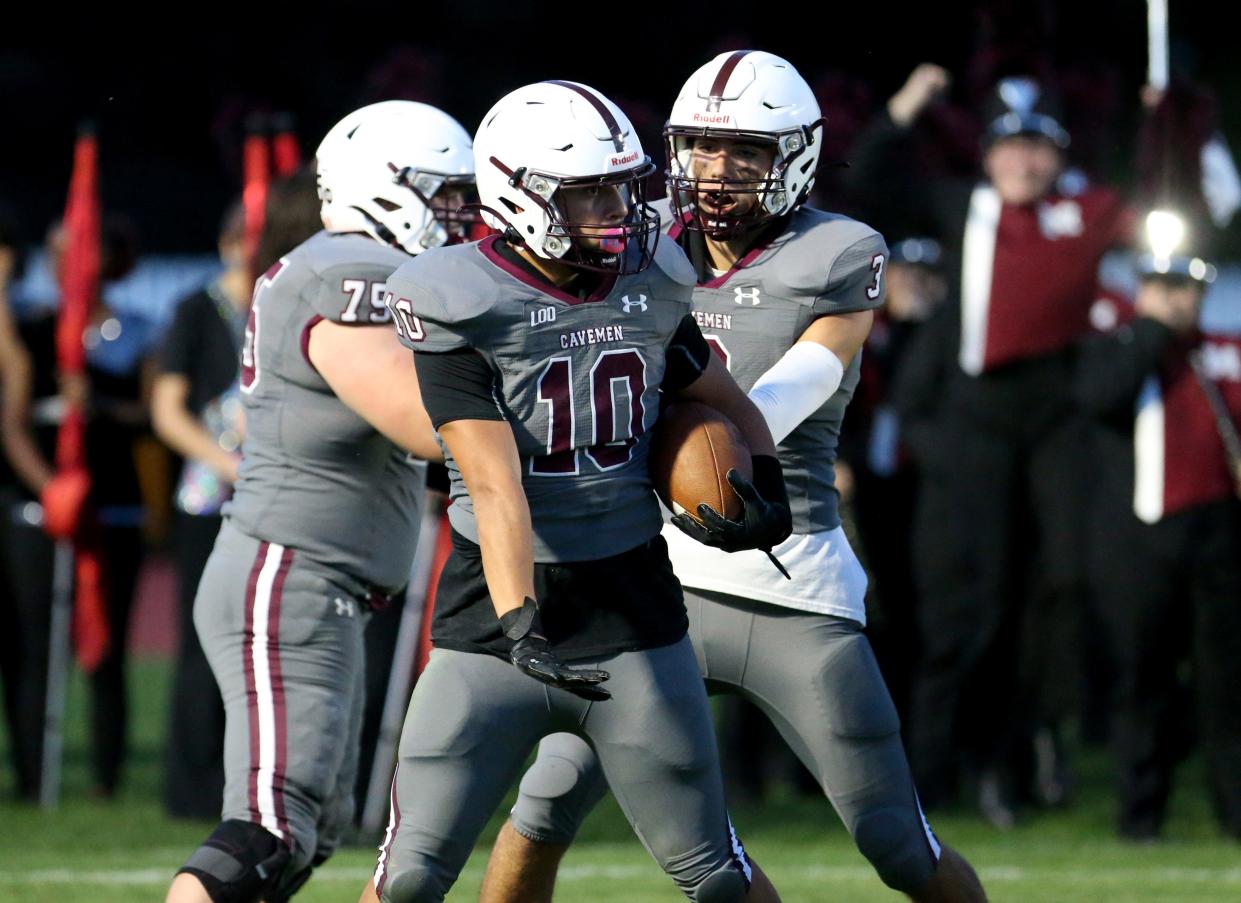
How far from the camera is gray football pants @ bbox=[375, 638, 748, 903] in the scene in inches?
162

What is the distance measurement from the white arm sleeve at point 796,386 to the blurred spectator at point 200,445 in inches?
136

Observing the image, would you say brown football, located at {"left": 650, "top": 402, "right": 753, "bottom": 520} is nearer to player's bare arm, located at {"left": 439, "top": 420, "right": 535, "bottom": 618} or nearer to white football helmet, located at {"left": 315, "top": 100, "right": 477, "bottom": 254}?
player's bare arm, located at {"left": 439, "top": 420, "right": 535, "bottom": 618}

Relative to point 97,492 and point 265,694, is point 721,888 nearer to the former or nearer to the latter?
point 265,694

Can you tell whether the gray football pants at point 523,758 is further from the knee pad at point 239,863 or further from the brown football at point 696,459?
the knee pad at point 239,863

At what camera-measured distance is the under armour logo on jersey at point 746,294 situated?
15.6 feet

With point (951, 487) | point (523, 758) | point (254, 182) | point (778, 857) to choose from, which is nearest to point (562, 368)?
point (523, 758)

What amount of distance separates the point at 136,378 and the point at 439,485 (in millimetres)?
4094

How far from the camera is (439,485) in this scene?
16.1 ft

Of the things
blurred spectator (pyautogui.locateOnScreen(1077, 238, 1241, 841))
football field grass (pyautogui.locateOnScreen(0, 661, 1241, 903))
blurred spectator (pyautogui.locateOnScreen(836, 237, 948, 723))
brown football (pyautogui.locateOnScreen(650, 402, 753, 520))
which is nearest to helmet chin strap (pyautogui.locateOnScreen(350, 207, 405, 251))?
brown football (pyautogui.locateOnScreen(650, 402, 753, 520))

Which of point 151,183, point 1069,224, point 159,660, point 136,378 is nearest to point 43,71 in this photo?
point 151,183

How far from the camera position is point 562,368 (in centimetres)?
410

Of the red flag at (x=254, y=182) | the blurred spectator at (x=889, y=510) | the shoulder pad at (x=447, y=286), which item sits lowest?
the blurred spectator at (x=889, y=510)

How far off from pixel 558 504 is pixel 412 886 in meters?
0.72

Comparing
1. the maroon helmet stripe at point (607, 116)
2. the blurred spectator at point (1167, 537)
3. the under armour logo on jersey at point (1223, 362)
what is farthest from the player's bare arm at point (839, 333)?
the under armour logo on jersey at point (1223, 362)
